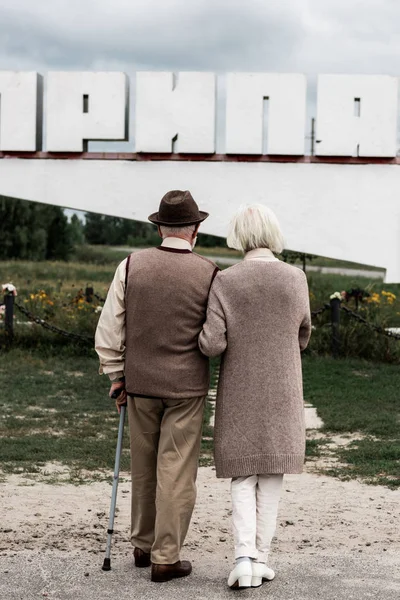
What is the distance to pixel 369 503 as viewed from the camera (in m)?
5.86

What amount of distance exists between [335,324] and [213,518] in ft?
26.6

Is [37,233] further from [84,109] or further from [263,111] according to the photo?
[263,111]

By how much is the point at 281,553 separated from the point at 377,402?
18.3ft

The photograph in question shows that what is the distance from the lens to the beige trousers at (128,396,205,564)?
4.22m

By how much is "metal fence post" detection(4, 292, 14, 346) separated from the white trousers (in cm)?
1009

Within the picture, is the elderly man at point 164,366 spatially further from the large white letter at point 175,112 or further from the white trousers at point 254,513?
the large white letter at point 175,112

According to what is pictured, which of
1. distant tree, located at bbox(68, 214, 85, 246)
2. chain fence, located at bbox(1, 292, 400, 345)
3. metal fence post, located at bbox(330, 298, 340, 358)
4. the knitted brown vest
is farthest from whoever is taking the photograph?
distant tree, located at bbox(68, 214, 85, 246)

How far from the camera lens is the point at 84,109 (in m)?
11.9

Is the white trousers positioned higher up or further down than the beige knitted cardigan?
further down

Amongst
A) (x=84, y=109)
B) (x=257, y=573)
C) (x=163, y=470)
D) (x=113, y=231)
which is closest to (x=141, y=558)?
(x=163, y=470)

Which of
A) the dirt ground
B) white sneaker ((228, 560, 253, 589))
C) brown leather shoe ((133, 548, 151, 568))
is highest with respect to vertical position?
white sneaker ((228, 560, 253, 589))

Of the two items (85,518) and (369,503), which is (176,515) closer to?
(85,518)

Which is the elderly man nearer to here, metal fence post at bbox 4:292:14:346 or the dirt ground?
the dirt ground

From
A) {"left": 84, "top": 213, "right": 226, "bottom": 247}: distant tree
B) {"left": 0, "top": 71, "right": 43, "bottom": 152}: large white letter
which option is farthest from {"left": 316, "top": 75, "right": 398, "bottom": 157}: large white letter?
{"left": 84, "top": 213, "right": 226, "bottom": 247}: distant tree
